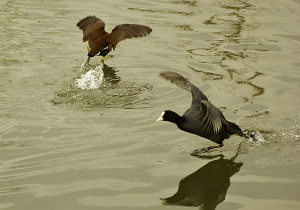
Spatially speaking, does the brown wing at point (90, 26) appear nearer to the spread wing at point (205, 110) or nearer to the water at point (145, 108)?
the water at point (145, 108)

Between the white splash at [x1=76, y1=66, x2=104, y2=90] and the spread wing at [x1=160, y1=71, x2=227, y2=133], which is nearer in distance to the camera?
the spread wing at [x1=160, y1=71, x2=227, y2=133]

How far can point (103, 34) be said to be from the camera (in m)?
8.61

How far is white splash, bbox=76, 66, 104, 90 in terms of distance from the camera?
736 centimetres

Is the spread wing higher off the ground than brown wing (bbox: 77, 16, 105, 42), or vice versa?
brown wing (bbox: 77, 16, 105, 42)

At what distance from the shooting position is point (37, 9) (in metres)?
11.0

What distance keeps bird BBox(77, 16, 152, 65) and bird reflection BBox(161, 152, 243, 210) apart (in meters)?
3.30

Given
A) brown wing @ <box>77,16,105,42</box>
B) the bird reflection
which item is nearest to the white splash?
brown wing @ <box>77,16,105,42</box>

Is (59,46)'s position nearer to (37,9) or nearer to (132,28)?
(132,28)

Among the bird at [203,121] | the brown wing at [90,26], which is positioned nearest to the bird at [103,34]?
the brown wing at [90,26]

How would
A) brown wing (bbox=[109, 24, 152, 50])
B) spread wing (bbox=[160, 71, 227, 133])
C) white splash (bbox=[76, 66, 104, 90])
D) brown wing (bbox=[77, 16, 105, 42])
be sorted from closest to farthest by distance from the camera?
spread wing (bbox=[160, 71, 227, 133]) → white splash (bbox=[76, 66, 104, 90]) → brown wing (bbox=[109, 24, 152, 50]) → brown wing (bbox=[77, 16, 105, 42])

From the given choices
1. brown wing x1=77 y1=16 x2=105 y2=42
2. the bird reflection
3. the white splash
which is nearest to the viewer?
the bird reflection

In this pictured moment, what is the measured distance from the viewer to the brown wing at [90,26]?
8.64 metres

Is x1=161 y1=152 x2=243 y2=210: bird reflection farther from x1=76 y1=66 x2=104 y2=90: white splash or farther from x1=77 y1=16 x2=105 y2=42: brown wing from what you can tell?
x1=77 y1=16 x2=105 y2=42: brown wing

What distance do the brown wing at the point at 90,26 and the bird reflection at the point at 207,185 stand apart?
3916 millimetres
